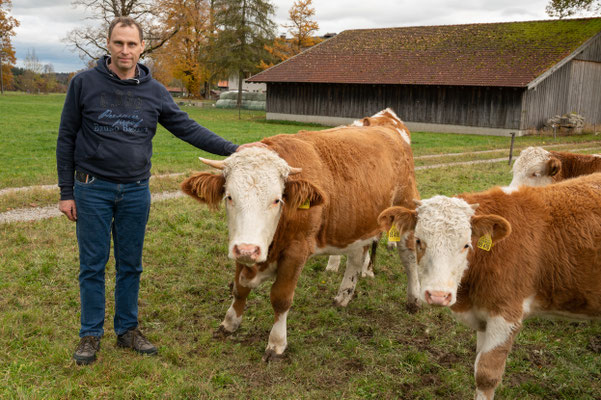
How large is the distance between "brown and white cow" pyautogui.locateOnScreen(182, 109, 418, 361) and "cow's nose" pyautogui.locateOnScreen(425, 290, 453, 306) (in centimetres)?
124

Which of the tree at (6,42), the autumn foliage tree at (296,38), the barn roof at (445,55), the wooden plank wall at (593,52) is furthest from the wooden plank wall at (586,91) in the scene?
the tree at (6,42)

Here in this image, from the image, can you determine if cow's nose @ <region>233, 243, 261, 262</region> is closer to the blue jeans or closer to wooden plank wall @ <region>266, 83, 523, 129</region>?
the blue jeans

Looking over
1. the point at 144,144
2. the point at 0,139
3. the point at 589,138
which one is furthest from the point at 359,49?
the point at 144,144

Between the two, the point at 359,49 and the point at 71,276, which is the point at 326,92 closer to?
the point at 359,49

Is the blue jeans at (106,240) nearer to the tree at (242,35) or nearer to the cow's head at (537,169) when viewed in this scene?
the cow's head at (537,169)

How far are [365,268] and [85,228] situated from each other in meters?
3.82

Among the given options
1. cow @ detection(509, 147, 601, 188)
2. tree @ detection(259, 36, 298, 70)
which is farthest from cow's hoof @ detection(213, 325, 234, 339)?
tree @ detection(259, 36, 298, 70)

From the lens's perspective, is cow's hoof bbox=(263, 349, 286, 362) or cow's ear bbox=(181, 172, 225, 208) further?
cow's hoof bbox=(263, 349, 286, 362)

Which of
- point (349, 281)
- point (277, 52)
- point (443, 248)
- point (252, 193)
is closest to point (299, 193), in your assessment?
point (252, 193)

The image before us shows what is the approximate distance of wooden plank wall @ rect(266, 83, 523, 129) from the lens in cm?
2652

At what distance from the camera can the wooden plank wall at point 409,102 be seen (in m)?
26.5

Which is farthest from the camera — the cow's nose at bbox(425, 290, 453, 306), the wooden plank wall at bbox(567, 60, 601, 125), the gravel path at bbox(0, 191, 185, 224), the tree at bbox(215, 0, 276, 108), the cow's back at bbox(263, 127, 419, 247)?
the tree at bbox(215, 0, 276, 108)

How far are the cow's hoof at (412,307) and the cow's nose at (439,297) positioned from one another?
2188mm

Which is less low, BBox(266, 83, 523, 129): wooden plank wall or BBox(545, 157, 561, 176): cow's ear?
BBox(266, 83, 523, 129): wooden plank wall
